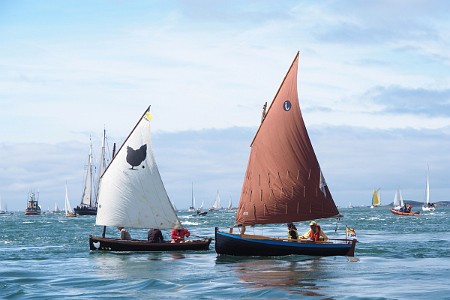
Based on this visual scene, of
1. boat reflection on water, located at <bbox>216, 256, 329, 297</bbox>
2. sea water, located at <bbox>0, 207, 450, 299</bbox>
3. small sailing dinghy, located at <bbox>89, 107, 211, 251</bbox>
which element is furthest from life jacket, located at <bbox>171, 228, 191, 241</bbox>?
boat reflection on water, located at <bbox>216, 256, 329, 297</bbox>

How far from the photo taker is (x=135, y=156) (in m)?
51.0

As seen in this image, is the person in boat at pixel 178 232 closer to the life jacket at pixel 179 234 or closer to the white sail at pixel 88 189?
the life jacket at pixel 179 234

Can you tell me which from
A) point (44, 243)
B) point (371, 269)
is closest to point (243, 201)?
point (371, 269)

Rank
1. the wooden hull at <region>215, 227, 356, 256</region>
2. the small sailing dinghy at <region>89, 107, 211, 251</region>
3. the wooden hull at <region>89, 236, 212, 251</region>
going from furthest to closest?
the small sailing dinghy at <region>89, 107, 211, 251</region> < the wooden hull at <region>89, 236, 212, 251</region> < the wooden hull at <region>215, 227, 356, 256</region>

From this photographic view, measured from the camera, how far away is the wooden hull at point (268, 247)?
144ft

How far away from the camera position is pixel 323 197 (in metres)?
44.8

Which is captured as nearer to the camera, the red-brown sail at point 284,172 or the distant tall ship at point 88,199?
the red-brown sail at point 284,172

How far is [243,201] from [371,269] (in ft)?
28.7

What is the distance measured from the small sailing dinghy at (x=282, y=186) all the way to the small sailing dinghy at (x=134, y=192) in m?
6.81

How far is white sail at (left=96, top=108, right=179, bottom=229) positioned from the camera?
50.8m

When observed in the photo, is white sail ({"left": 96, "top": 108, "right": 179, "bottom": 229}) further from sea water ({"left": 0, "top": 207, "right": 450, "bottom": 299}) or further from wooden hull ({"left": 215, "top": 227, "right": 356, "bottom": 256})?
wooden hull ({"left": 215, "top": 227, "right": 356, "bottom": 256})

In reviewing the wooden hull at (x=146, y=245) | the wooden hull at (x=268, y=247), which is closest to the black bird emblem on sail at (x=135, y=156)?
the wooden hull at (x=146, y=245)

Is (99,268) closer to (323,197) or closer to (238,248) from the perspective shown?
(238,248)

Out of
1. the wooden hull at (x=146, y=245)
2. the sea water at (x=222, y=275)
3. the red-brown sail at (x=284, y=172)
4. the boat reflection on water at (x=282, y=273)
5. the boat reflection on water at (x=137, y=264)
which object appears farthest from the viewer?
the wooden hull at (x=146, y=245)
